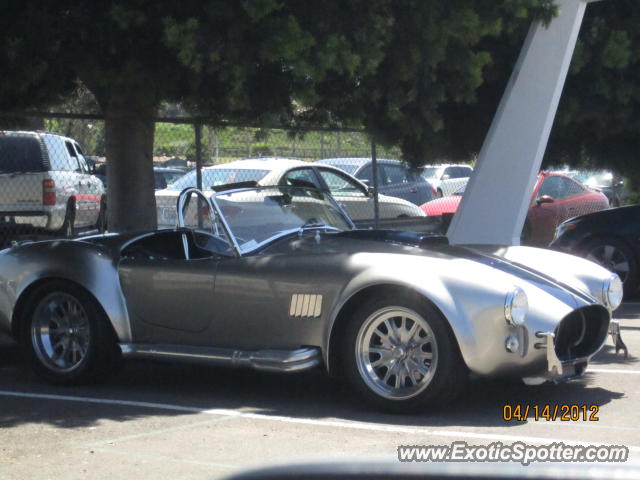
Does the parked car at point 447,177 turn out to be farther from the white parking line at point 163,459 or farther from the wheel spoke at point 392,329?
the white parking line at point 163,459

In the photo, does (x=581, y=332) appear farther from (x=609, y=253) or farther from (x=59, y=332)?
(x=609, y=253)

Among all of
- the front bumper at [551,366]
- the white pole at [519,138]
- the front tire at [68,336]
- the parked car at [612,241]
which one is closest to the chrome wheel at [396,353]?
the front bumper at [551,366]

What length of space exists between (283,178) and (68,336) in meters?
7.98

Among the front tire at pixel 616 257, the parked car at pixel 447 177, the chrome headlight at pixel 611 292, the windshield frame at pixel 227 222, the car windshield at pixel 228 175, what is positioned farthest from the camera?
the parked car at pixel 447 177

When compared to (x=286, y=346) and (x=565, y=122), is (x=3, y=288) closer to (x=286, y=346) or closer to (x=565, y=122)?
(x=286, y=346)

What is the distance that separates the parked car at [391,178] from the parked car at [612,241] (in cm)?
536

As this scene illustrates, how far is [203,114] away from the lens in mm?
8984

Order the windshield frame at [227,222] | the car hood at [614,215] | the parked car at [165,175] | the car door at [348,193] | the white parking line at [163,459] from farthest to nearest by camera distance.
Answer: the parked car at [165,175] < the car door at [348,193] < the car hood at [614,215] < the windshield frame at [227,222] < the white parking line at [163,459]

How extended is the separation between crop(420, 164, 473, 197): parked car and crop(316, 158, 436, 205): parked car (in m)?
6.03

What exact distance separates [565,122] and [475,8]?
2.73 metres

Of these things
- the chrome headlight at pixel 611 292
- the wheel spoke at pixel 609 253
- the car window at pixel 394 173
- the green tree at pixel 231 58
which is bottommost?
the wheel spoke at pixel 609 253

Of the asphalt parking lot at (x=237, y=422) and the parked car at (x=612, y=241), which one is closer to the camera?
the asphalt parking lot at (x=237, y=422)

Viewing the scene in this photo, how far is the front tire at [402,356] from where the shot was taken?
5.72 meters

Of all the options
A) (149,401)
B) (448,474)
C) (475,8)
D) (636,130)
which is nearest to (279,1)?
(475,8)
